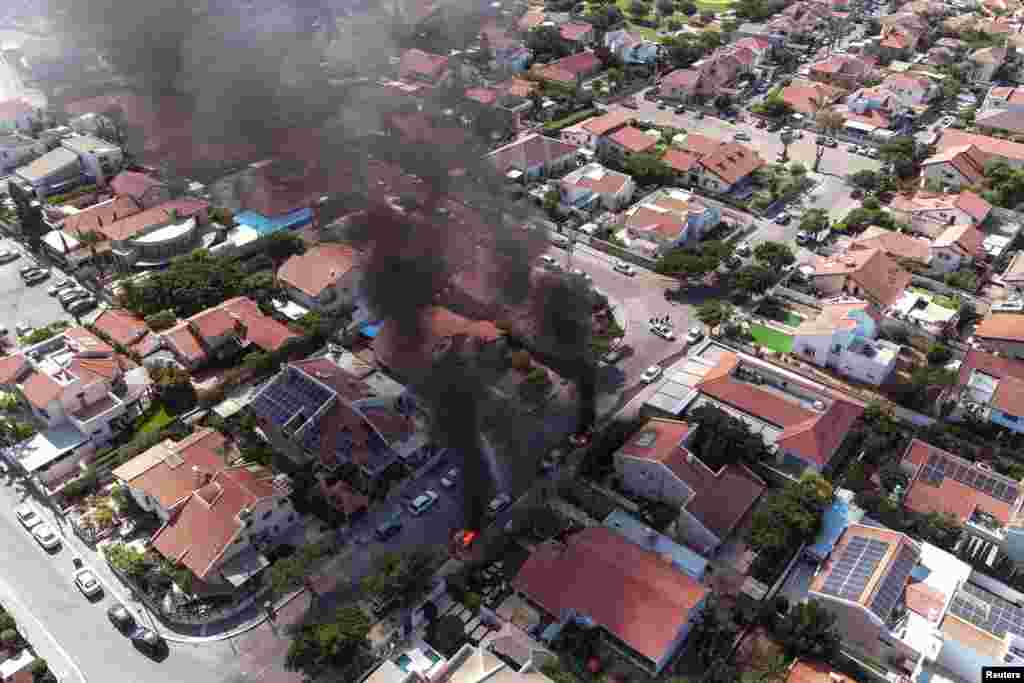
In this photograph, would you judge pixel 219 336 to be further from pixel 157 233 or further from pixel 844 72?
pixel 844 72

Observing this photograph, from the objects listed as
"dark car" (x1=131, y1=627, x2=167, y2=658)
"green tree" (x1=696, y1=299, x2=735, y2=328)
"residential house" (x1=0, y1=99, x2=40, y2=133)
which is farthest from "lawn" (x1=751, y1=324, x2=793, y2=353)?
"residential house" (x1=0, y1=99, x2=40, y2=133)

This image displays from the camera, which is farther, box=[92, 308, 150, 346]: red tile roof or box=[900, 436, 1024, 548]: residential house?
box=[92, 308, 150, 346]: red tile roof

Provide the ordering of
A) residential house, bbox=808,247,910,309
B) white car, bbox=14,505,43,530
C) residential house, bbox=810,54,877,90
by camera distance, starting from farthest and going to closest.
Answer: residential house, bbox=810,54,877,90
residential house, bbox=808,247,910,309
white car, bbox=14,505,43,530

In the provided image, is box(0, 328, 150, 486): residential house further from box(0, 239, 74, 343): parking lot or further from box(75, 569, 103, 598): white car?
box(0, 239, 74, 343): parking lot

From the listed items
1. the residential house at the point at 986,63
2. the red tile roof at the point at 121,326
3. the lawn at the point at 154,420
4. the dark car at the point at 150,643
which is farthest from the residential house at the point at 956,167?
the dark car at the point at 150,643

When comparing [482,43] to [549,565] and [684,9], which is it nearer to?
[684,9]

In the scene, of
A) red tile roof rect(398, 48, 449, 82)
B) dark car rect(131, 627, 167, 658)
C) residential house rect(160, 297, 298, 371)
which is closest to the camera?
dark car rect(131, 627, 167, 658)

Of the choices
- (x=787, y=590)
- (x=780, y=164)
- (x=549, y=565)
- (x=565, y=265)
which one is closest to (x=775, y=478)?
(x=787, y=590)
